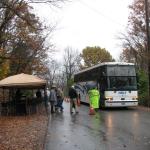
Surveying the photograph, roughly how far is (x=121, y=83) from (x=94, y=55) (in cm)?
6710

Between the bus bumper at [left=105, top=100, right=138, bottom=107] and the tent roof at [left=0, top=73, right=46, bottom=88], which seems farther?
the bus bumper at [left=105, top=100, right=138, bottom=107]

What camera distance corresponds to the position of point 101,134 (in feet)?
55.2

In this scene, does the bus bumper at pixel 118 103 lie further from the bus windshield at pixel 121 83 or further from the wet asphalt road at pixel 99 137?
the wet asphalt road at pixel 99 137

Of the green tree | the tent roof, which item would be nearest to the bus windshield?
the tent roof

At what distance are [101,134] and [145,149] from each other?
13.6ft

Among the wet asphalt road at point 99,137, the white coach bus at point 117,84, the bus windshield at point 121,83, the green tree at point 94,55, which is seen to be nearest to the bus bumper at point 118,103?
the white coach bus at point 117,84

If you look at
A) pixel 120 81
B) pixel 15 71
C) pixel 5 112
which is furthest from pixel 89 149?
pixel 15 71

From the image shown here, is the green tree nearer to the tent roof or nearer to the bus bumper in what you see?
the bus bumper

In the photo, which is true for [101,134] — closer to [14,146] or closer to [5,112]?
[14,146]

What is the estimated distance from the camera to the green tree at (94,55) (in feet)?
326

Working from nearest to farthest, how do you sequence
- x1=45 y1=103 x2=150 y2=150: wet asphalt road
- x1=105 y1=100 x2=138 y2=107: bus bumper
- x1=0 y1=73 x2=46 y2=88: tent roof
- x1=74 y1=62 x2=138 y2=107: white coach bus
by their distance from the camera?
x1=45 y1=103 x2=150 y2=150: wet asphalt road → x1=0 y1=73 x2=46 y2=88: tent roof → x1=105 y1=100 x2=138 y2=107: bus bumper → x1=74 y1=62 x2=138 y2=107: white coach bus

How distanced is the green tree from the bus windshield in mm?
65700

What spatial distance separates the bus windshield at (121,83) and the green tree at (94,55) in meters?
65.7

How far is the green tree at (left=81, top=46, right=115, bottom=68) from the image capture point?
326 ft
